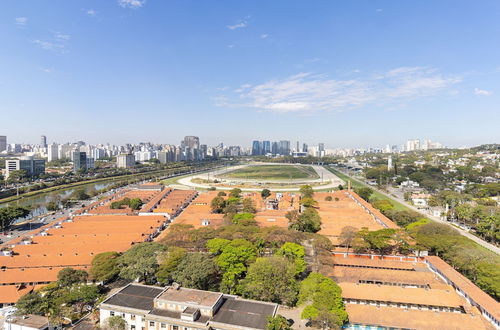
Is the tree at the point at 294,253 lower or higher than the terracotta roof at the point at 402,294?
higher

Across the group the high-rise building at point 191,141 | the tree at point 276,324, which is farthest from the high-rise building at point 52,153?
the tree at point 276,324

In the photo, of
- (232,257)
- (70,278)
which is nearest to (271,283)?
(232,257)

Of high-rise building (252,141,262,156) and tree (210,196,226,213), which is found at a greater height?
high-rise building (252,141,262,156)

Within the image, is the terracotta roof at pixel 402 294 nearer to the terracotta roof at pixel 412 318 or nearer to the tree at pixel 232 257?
the terracotta roof at pixel 412 318

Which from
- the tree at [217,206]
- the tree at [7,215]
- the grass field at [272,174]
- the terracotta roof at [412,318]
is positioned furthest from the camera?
the grass field at [272,174]

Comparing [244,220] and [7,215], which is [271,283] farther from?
[7,215]

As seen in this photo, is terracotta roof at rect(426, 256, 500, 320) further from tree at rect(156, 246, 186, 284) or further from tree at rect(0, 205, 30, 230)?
tree at rect(0, 205, 30, 230)

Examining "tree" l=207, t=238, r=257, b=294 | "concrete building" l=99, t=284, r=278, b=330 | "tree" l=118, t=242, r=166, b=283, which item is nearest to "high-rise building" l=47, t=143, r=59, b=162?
"tree" l=118, t=242, r=166, b=283

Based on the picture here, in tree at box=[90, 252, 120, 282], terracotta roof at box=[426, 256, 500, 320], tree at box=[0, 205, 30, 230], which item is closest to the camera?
terracotta roof at box=[426, 256, 500, 320]
